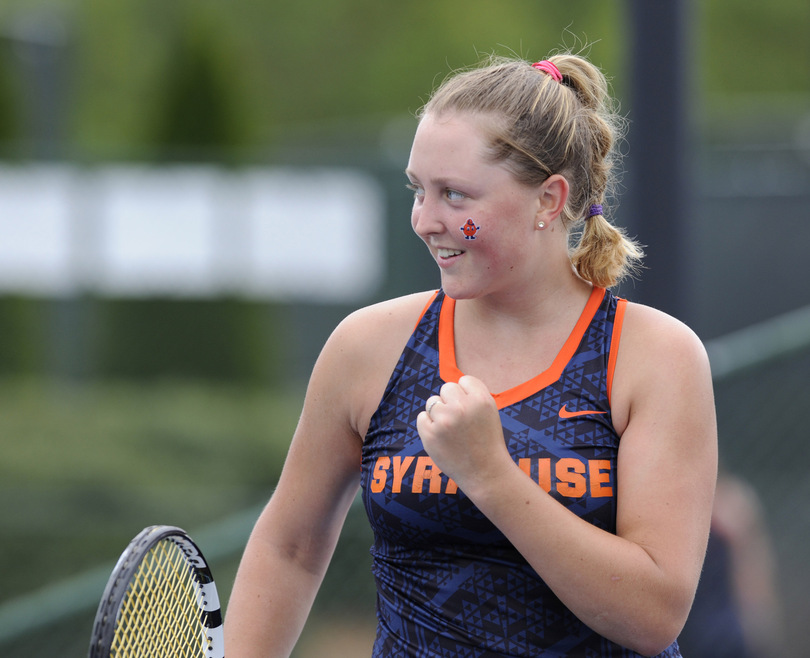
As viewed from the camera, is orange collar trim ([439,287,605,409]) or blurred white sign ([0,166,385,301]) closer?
orange collar trim ([439,287,605,409])

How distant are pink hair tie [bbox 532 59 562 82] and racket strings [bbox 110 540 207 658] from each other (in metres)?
1.07

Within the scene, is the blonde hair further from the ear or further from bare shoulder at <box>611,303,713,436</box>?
bare shoulder at <box>611,303,713,436</box>

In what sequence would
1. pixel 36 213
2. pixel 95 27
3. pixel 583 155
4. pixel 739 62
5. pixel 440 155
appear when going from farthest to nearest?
1. pixel 95 27
2. pixel 739 62
3. pixel 36 213
4. pixel 583 155
5. pixel 440 155

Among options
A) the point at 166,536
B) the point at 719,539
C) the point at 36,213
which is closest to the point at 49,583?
the point at 36,213

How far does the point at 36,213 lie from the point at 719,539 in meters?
9.12

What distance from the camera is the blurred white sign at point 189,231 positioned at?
11719 mm

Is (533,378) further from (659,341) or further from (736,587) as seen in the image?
(736,587)

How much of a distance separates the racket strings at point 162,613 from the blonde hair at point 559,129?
89 centimetres

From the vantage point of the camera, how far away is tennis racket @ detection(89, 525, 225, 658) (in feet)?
5.81

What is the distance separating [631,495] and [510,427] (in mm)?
Result: 224

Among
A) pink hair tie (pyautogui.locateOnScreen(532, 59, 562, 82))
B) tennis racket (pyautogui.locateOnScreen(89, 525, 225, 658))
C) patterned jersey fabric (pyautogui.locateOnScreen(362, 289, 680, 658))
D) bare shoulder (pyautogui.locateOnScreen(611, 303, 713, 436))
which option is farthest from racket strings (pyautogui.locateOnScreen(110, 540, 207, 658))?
pink hair tie (pyautogui.locateOnScreen(532, 59, 562, 82))

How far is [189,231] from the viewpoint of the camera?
11875 mm

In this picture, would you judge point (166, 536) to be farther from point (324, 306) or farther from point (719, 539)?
point (324, 306)

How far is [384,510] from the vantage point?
6.31 ft
